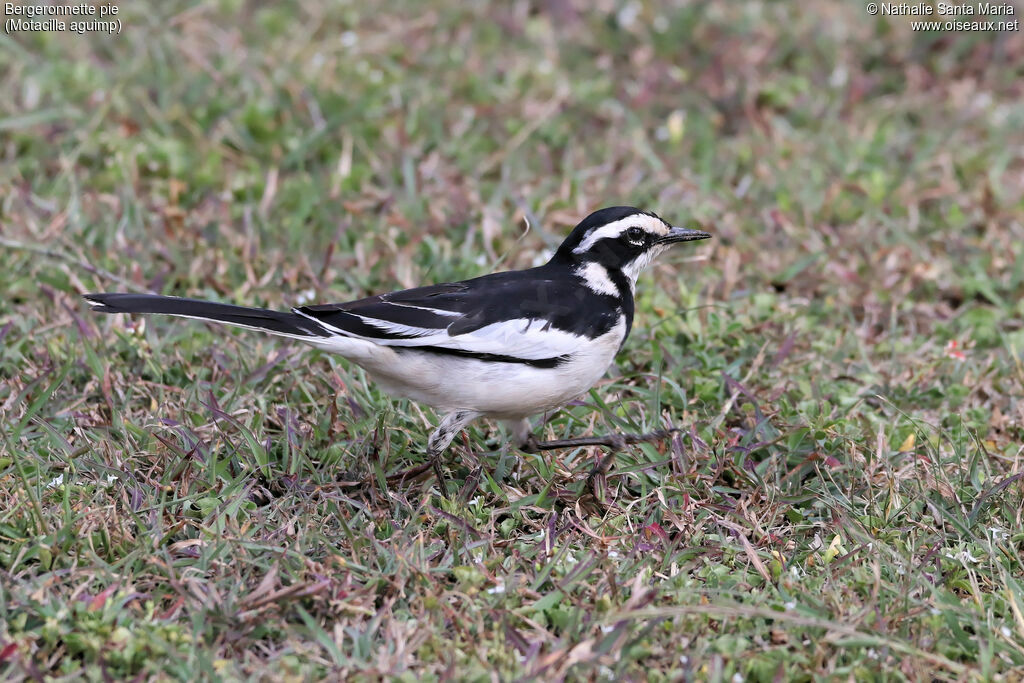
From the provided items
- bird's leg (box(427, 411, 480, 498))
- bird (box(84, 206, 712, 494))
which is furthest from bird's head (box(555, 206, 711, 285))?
bird's leg (box(427, 411, 480, 498))

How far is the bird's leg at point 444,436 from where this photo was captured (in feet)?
15.8

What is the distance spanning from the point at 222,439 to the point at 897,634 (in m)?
2.66

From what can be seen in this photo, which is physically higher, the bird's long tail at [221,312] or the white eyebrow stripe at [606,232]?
the white eyebrow stripe at [606,232]

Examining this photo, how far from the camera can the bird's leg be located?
4812mm

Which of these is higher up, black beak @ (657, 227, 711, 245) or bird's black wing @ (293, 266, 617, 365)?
black beak @ (657, 227, 711, 245)

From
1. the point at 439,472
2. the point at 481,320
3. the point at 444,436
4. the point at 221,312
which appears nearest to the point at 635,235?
the point at 481,320

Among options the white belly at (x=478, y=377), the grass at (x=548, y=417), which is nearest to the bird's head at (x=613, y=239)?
the white belly at (x=478, y=377)

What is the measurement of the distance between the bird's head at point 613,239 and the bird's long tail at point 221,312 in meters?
1.13

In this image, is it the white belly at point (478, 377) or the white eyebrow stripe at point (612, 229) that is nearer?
the white belly at point (478, 377)

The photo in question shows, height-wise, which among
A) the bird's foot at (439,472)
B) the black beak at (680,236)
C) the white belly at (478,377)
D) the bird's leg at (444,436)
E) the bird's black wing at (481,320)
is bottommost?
the bird's foot at (439,472)

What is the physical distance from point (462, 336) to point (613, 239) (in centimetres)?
84

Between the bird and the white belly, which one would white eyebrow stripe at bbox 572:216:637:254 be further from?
the white belly

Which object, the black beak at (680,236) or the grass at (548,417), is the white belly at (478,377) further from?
the black beak at (680,236)

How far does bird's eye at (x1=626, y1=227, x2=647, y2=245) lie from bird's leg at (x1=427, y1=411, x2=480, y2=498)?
997 mm
